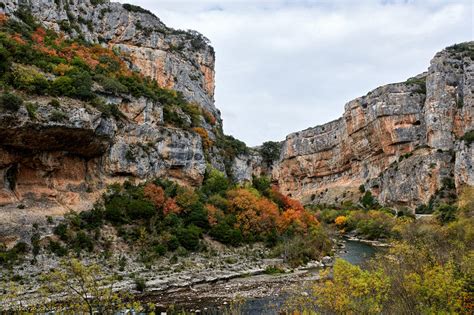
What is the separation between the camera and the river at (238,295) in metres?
22.1

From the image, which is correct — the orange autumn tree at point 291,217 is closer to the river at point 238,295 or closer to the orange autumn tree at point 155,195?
the river at point 238,295

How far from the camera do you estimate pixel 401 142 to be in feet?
291

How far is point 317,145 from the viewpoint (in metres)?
118

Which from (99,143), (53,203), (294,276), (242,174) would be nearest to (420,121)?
(242,174)

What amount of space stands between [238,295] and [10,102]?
21627mm

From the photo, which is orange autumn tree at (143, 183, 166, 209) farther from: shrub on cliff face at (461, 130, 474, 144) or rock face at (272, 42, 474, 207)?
shrub on cliff face at (461, 130, 474, 144)

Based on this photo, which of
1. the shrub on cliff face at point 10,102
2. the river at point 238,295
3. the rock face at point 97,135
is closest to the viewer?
the river at point 238,295

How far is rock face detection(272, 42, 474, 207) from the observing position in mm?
74438

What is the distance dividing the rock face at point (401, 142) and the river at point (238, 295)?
46.1m

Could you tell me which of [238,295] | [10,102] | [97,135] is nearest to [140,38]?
[97,135]

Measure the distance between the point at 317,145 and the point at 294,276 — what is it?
8727 centimetres

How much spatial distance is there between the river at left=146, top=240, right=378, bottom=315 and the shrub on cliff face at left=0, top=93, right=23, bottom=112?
17.2 m

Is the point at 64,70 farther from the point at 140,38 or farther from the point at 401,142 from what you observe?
the point at 401,142

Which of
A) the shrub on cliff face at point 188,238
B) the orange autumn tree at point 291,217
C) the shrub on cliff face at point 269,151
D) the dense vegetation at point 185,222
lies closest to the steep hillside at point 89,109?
the dense vegetation at point 185,222
